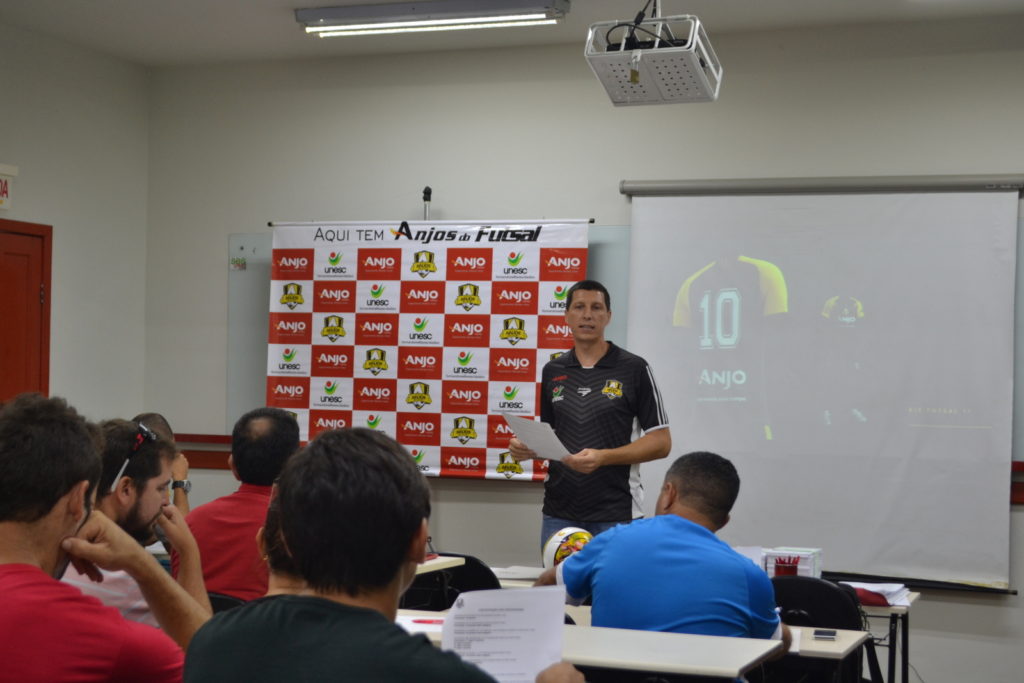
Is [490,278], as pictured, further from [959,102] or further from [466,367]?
[959,102]

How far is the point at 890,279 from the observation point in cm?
531

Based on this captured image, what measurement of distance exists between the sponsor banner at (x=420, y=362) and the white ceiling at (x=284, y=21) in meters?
1.72

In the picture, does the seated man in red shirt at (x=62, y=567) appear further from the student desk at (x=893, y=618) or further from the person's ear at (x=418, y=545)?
the student desk at (x=893, y=618)

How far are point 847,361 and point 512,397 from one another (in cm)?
173

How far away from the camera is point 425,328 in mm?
5945

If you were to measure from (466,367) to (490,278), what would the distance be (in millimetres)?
502

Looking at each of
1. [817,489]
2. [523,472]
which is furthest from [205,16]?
[817,489]

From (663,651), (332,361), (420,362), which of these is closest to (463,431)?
(420,362)

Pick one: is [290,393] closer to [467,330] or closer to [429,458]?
[429,458]

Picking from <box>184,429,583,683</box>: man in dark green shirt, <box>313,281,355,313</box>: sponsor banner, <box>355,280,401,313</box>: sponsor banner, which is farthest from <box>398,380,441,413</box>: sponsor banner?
<box>184,429,583,683</box>: man in dark green shirt

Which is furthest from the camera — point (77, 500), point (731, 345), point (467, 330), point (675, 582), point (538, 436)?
point (467, 330)

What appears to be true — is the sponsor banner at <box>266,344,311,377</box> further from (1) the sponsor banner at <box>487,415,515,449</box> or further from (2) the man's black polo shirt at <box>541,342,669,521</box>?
(2) the man's black polo shirt at <box>541,342,669,521</box>

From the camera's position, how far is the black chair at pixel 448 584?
376 centimetres

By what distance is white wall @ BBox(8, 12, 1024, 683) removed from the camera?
209 inches
